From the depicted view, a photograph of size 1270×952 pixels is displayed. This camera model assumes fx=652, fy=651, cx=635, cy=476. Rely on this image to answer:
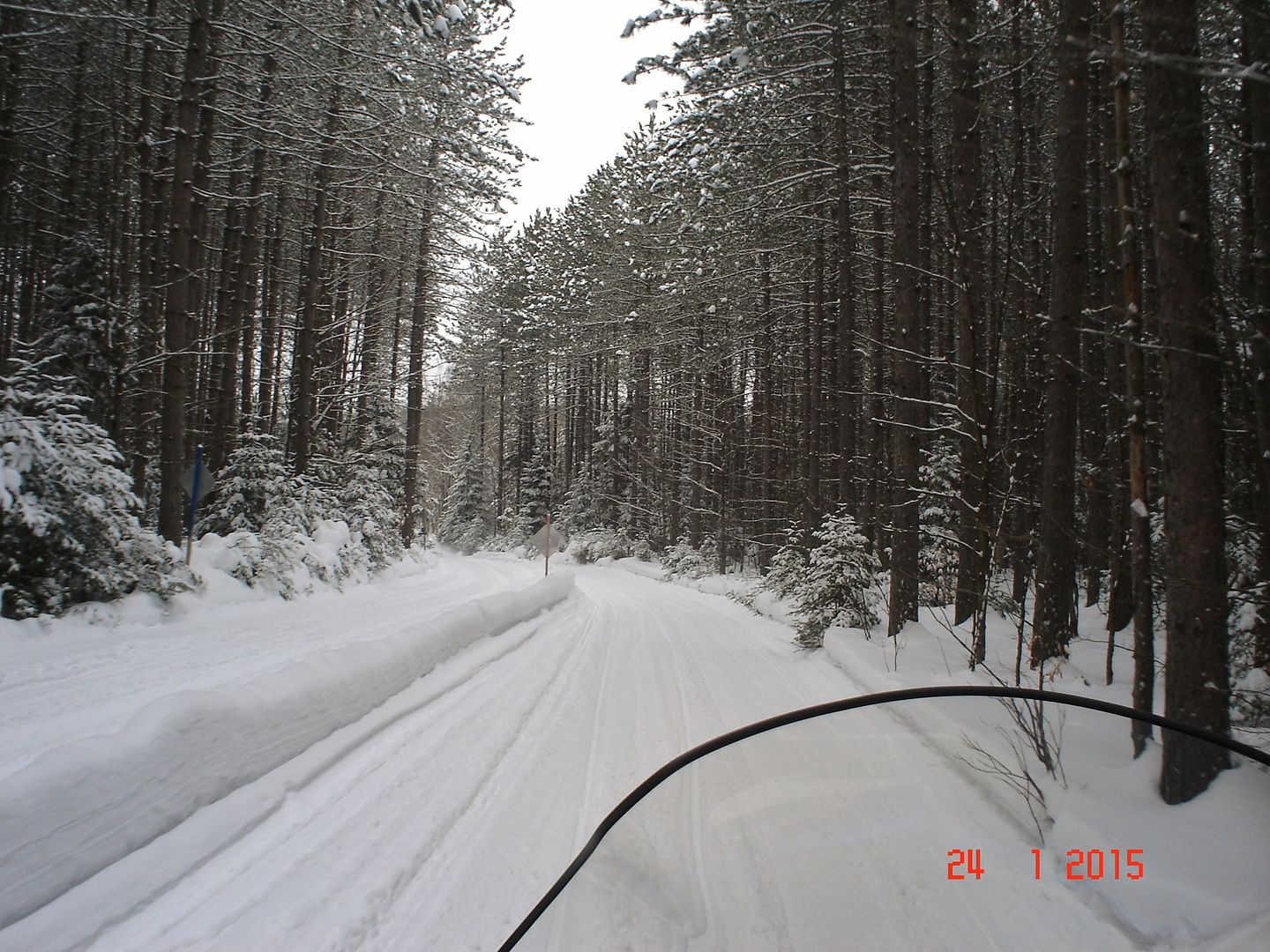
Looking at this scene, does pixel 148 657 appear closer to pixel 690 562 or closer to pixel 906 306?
pixel 906 306

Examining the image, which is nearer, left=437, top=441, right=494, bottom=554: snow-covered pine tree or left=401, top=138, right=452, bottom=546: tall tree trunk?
left=401, top=138, right=452, bottom=546: tall tree trunk

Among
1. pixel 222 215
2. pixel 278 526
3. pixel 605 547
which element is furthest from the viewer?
pixel 605 547

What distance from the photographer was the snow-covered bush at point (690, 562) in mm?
23641

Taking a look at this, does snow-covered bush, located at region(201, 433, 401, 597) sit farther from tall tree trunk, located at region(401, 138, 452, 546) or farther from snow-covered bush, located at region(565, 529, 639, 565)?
snow-covered bush, located at region(565, 529, 639, 565)

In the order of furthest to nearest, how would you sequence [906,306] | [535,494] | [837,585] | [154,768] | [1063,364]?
[535,494]
[837,585]
[906,306]
[1063,364]
[154,768]

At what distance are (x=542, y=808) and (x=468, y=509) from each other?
A: 140 ft

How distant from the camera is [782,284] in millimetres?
17562

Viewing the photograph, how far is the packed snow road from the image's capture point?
1.24m

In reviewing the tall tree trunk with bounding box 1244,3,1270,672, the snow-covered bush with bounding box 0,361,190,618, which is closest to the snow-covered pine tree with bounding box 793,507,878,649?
the tall tree trunk with bounding box 1244,3,1270,672

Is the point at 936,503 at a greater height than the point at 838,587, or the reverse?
the point at 936,503

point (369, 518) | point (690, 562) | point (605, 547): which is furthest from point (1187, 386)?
point (605, 547)

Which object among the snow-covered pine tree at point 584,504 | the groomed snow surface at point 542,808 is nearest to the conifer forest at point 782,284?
the groomed snow surface at point 542,808

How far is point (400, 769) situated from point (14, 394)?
6.66 metres

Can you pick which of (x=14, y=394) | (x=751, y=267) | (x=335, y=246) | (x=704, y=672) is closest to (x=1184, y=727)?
(x=704, y=672)
